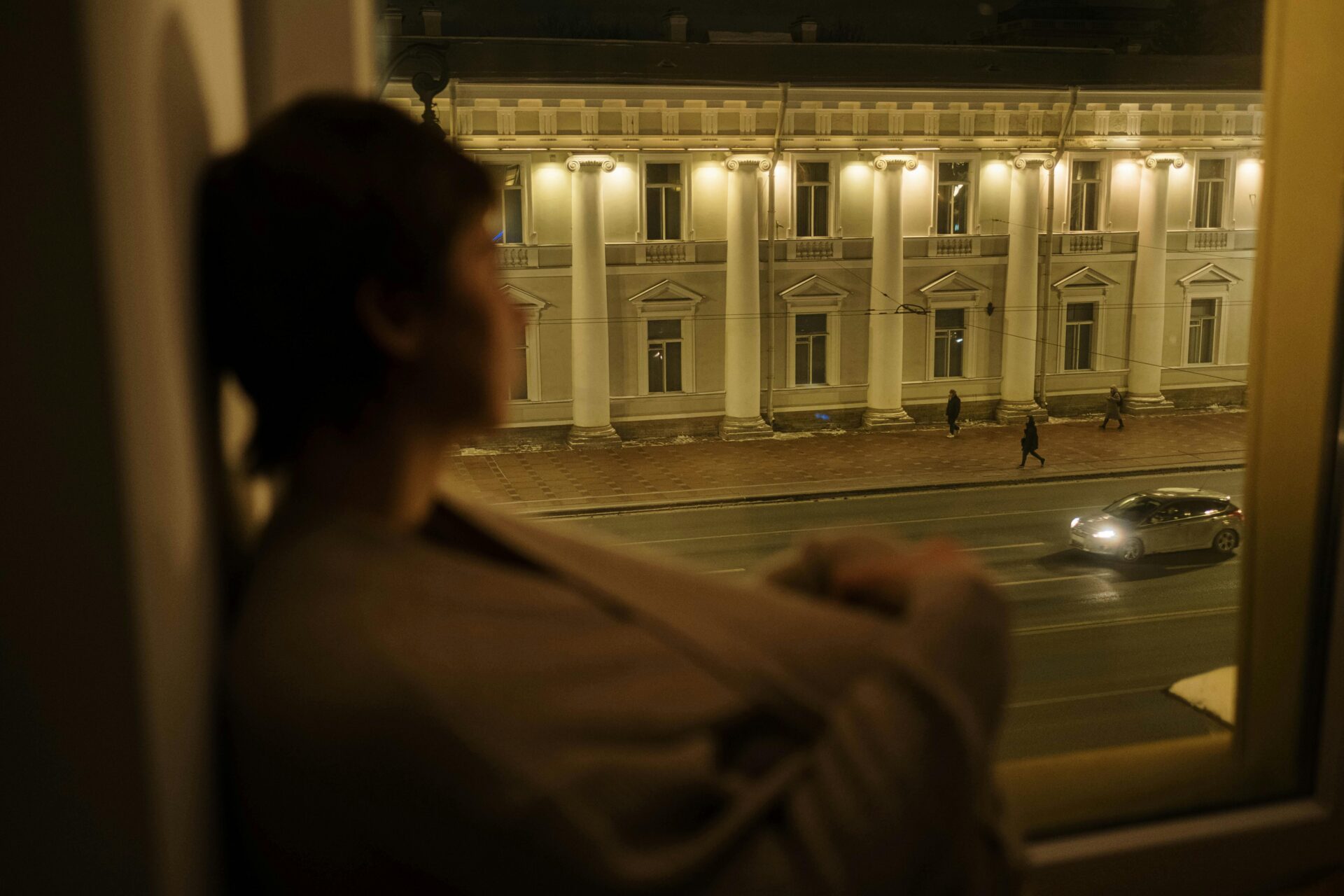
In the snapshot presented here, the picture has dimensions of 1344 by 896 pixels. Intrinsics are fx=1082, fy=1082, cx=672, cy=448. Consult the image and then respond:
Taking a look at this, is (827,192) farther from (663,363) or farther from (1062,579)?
(1062,579)

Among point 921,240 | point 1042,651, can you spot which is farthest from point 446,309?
point 921,240

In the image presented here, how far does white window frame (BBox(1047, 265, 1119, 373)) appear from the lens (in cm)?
885

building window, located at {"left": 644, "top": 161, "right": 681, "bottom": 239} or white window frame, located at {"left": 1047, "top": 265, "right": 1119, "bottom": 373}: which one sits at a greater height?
building window, located at {"left": 644, "top": 161, "right": 681, "bottom": 239}

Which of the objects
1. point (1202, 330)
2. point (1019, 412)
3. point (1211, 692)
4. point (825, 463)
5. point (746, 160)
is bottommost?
point (825, 463)

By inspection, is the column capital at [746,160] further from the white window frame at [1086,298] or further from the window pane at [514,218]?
the white window frame at [1086,298]

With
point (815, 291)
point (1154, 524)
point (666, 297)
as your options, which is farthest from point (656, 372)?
point (1154, 524)

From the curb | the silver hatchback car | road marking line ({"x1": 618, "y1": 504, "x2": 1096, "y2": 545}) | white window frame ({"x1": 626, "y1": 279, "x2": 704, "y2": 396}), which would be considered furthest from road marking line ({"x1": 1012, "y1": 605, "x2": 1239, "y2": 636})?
white window frame ({"x1": 626, "y1": 279, "x2": 704, "y2": 396})

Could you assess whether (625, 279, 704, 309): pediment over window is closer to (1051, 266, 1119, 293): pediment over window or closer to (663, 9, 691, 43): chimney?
(663, 9, 691, 43): chimney

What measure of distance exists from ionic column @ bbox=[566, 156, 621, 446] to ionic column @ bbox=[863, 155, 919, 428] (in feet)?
7.06

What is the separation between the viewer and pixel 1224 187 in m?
8.72

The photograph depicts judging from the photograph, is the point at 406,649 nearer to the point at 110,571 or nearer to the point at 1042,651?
the point at 110,571

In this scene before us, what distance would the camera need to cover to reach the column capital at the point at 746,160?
7.89 metres

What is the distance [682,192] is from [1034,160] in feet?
9.18

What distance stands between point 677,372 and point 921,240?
2.28 metres
